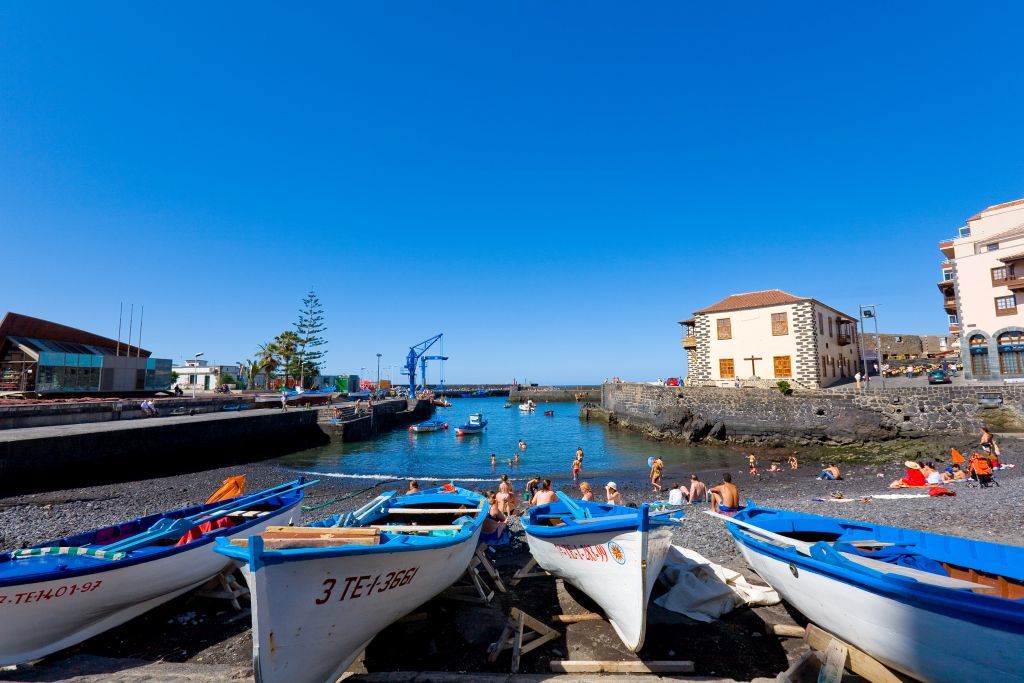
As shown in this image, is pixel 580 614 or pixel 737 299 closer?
pixel 580 614

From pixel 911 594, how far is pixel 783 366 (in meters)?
33.7

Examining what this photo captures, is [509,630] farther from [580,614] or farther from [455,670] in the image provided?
[580,614]

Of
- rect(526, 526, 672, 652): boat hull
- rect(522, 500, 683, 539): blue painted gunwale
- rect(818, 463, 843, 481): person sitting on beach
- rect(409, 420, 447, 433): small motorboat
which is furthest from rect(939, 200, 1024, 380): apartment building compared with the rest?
rect(409, 420, 447, 433): small motorboat

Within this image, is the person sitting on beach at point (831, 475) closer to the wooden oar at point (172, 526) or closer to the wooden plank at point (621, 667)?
the wooden plank at point (621, 667)

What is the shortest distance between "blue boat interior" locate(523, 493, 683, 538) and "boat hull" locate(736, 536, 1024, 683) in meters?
1.70

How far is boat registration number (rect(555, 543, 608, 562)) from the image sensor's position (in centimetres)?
566

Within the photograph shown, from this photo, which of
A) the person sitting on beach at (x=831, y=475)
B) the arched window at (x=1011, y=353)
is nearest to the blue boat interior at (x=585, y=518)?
the person sitting on beach at (x=831, y=475)

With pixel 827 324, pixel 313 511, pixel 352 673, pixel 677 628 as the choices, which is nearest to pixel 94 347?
pixel 313 511

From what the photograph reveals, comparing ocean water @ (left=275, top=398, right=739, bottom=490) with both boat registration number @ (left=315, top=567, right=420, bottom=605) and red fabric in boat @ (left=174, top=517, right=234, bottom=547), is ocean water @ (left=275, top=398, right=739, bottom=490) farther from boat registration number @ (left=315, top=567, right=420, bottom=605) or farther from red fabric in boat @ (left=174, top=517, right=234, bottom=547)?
boat registration number @ (left=315, top=567, right=420, bottom=605)

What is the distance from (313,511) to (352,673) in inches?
413

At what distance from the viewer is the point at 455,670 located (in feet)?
17.5

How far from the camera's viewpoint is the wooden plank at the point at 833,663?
4320mm

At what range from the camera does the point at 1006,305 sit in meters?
28.0

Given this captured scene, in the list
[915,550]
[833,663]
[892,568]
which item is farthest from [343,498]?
[915,550]
